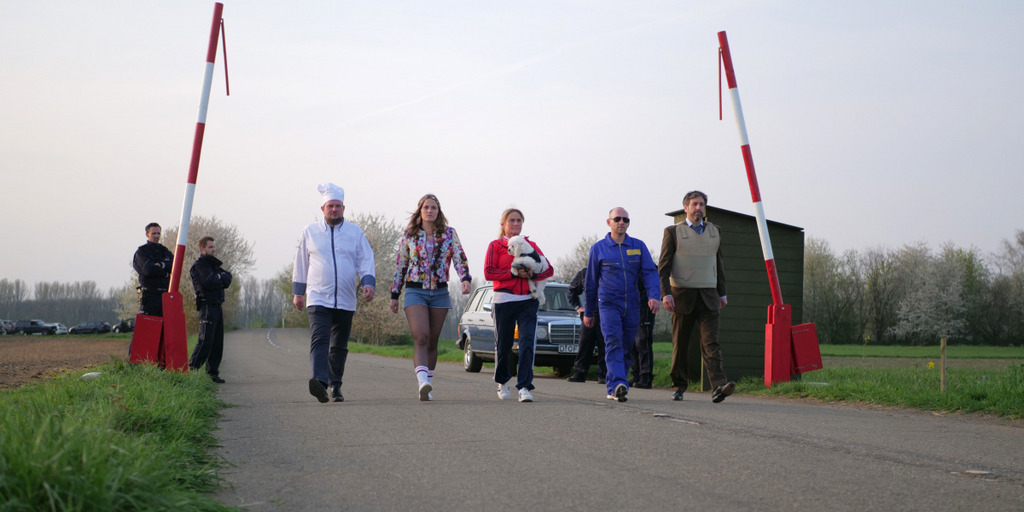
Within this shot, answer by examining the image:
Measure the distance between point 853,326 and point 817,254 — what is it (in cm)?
735

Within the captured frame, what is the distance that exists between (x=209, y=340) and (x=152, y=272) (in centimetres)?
124

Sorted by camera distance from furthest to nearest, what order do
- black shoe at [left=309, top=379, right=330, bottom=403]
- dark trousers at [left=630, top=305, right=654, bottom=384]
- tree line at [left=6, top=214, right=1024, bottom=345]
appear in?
tree line at [left=6, top=214, right=1024, bottom=345]
dark trousers at [left=630, top=305, right=654, bottom=384]
black shoe at [left=309, top=379, right=330, bottom=403]

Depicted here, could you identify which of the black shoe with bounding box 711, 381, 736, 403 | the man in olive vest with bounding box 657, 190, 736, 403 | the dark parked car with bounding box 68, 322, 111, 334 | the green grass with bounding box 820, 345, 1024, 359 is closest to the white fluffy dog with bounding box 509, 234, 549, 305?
the man in olive vest with bounding box 657, 190, 736, 403

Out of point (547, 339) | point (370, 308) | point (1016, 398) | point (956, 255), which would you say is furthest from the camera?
point (956, 255)

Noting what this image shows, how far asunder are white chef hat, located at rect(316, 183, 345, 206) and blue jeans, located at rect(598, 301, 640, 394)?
294cm

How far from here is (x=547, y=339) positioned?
1477 cm

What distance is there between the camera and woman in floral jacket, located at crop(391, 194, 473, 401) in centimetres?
872

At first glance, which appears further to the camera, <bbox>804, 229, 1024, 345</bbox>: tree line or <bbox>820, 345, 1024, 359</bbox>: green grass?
<bbox>804, 229, 1024, 345</bbox>: tree line

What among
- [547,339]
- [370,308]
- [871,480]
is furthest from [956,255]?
[871,480]

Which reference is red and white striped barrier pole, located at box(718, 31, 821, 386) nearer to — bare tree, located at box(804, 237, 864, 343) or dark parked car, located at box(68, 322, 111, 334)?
bare tree, located at box(804, 237, 864, 343)

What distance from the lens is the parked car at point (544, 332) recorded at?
1478 centimetres

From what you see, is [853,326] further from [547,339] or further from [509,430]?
[509,430]

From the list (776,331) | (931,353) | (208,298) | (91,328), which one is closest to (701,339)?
(776,331)

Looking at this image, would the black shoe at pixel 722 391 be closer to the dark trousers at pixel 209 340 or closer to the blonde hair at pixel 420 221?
the blonde hair at pixel 420 221
